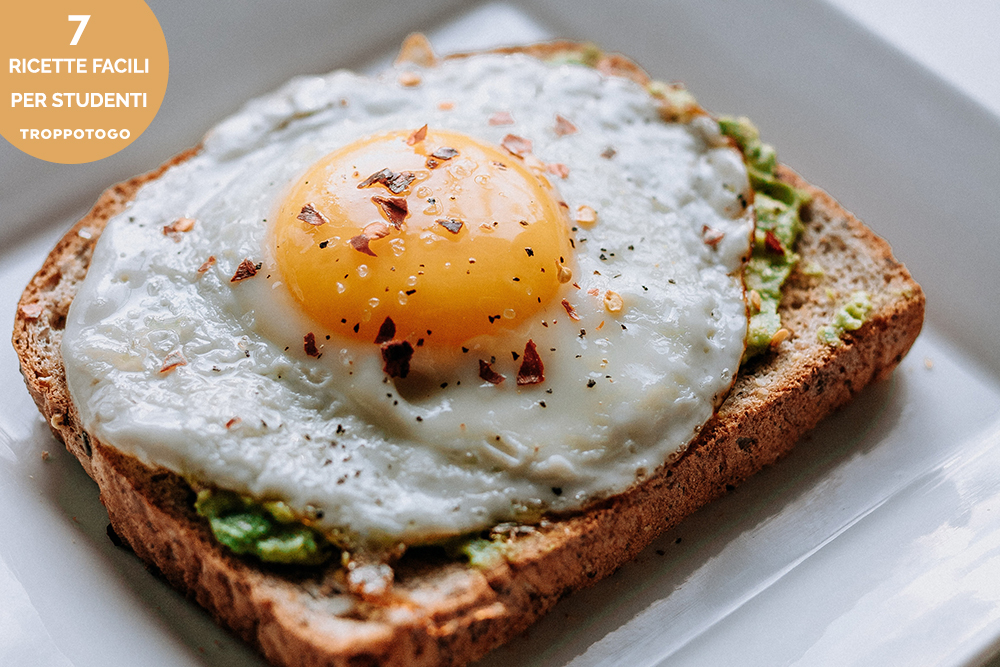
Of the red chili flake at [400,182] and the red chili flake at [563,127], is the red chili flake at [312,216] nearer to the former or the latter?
the red chili flake at [400,182]

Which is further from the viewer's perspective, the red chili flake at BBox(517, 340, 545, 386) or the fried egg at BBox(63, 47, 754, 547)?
the red chili flake at BBox(517, 340, 545, 386)

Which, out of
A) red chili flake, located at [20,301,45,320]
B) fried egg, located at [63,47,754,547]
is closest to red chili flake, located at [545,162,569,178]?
fried egg, located at [63,47,754,547]

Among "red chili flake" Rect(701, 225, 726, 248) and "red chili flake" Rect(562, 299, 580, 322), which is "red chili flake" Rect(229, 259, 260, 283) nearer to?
"red chili flake" Rect(562, 299, 580, 322)

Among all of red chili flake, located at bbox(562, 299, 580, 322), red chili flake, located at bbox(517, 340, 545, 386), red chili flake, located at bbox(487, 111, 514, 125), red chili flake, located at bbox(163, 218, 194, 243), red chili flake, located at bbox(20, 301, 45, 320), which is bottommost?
red chili flake, located at bbox(20, 301, 45, 320)

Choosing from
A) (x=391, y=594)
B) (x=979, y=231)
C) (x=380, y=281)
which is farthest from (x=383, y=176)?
(x=979, y=231)

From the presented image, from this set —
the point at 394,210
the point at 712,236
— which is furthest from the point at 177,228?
the point at 712,236
